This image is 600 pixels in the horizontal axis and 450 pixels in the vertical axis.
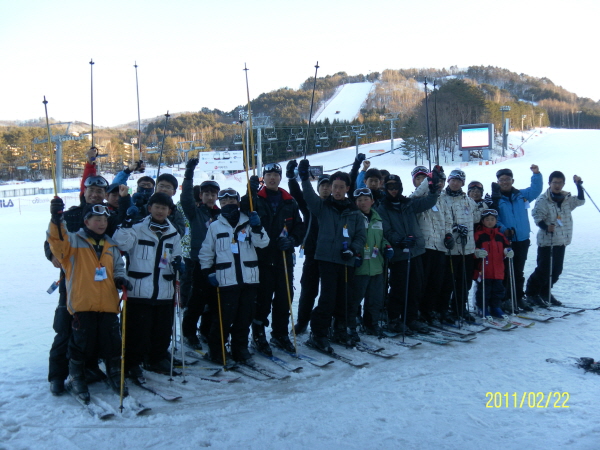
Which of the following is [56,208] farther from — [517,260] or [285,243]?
[517,260]

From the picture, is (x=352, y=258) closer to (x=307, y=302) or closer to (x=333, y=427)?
(x=307, y=302)

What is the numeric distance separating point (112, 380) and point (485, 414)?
2.97 m

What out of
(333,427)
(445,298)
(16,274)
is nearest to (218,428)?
(333,427)

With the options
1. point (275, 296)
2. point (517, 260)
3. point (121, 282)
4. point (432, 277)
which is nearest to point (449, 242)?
point (432, 277)

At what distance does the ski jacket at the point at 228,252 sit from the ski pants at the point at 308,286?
2.94 feet

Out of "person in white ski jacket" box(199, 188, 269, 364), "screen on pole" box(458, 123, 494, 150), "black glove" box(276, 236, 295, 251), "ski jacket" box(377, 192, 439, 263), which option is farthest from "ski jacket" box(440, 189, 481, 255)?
"screen on pole" box(458, 123, 494, 150)

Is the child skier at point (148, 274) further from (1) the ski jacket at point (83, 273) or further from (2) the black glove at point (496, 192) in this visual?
(2) the black glove at point (496, 192)

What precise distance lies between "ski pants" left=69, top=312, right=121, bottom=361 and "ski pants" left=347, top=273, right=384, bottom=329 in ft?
8.01

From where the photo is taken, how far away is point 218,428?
136 inches

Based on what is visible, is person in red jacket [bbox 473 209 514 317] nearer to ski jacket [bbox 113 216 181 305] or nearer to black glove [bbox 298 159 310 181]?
black glove [bbox 298 159 310 181]

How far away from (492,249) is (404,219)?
158 cm

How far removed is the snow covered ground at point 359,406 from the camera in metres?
3.29

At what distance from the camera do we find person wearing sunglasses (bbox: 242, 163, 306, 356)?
16.6ft

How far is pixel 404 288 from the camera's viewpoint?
19.0 ft
